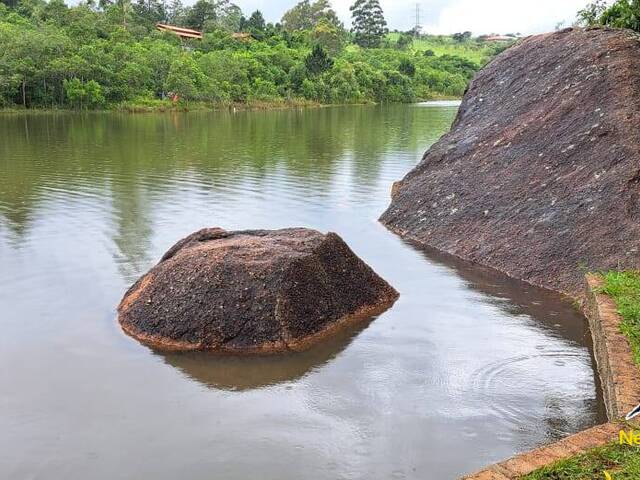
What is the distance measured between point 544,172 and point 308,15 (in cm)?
8951

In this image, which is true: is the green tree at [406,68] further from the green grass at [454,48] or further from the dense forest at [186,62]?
the green grass at [454,48]

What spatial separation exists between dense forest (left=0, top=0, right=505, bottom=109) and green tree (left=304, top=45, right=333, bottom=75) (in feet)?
0.31

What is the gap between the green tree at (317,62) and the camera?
59566 mm

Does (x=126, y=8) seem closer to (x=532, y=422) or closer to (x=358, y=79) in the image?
(x=358, y=79)

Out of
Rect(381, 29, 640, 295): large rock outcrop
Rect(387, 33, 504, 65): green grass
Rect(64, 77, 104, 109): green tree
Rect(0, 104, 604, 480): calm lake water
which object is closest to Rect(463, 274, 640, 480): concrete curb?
Rect(0, 104, 604, 480): calm lake water

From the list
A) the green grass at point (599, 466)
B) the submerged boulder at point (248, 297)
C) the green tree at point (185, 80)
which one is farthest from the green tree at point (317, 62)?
the green grass at point (599, 466)

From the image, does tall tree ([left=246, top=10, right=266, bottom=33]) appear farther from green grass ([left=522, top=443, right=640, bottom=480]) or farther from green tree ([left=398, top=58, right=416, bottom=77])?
green grass ([left=522, top=443, right=640, bottom=480])

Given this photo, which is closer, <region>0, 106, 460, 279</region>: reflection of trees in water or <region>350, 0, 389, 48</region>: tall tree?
<region>0, 106, 460, 279</region>: reflection of trees in water

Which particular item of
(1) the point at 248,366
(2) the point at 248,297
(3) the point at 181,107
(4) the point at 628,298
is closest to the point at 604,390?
(4) the point at 628,298

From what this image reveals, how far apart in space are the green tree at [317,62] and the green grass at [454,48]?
43.7 metres

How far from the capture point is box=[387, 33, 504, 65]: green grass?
104325 mm

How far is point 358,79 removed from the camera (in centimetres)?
6488

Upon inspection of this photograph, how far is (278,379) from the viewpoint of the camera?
5262mm

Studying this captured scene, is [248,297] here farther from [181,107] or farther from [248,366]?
[181,107]
